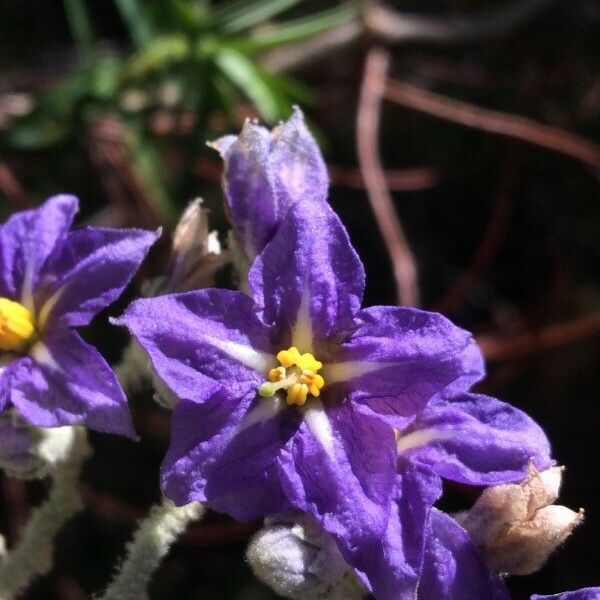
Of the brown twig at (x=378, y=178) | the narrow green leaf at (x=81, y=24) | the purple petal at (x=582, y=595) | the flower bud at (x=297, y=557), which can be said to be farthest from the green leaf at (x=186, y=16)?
the purple petal at (x=582, y=595)

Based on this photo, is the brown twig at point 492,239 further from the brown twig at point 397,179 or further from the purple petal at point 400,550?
the purple petal at point 400,550

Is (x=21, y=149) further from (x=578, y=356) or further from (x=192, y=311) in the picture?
(x=578, y=356)

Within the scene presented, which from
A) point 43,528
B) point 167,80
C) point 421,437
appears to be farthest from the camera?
point 167,80

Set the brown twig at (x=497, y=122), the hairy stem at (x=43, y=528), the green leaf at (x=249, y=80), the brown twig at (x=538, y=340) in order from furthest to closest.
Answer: the brown twig at (x=497, y=122) → the brown twig at (x=538, y=340) → the green leaf at (x=249, y=80) → the hairy stem at (x=43, y=528)

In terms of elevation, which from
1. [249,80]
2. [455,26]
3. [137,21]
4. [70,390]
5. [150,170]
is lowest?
[70,390]

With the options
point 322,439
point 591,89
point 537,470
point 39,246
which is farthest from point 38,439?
point 591,89

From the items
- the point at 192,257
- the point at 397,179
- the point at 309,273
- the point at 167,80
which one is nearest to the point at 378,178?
the point at 397,179

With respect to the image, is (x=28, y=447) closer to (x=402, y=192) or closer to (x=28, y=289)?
(x=28, y=289)

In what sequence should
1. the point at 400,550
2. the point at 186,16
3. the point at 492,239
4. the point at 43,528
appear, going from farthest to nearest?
1. the point at 492,239
2. the point at 186,16
3. the point at 43,528
4. the point at 400,550
